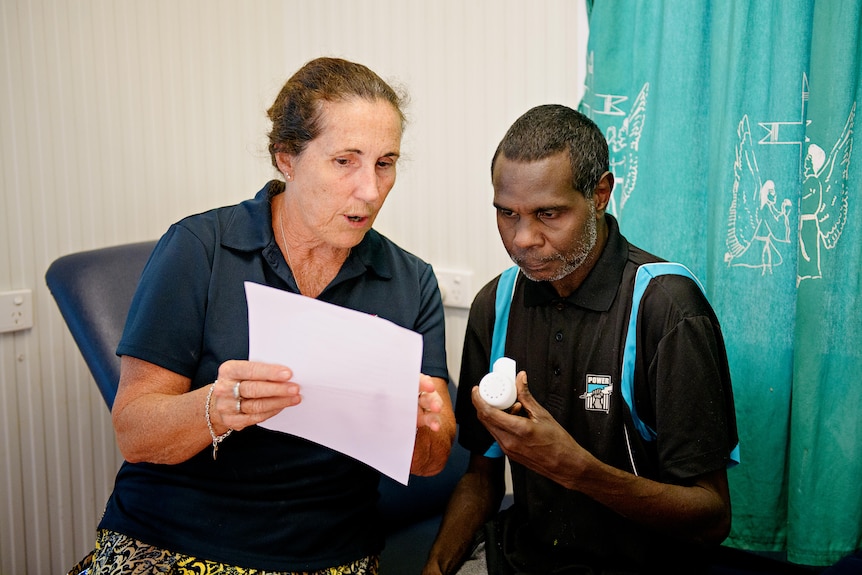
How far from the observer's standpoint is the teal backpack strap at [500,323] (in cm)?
163

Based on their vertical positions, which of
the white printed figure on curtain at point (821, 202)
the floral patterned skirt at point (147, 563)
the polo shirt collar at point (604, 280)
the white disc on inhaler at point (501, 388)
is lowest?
the floral patterned skirt at point (147, 563)

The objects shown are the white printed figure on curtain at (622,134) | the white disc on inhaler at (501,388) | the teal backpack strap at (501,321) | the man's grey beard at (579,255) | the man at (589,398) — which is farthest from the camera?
the white printed figure on curtain at (622,134)

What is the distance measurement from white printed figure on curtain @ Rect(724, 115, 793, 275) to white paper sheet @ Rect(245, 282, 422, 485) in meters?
0.94

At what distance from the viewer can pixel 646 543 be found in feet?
4.80

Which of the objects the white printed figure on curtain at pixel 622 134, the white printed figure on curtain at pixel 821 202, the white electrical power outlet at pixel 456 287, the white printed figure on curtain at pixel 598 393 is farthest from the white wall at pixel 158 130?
the white printed figure on curtain at pixel 598 393

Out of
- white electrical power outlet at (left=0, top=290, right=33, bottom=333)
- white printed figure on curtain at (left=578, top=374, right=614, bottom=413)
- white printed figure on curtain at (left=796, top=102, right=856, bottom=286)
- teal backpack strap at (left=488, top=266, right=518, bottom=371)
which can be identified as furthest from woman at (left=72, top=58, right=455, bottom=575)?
white electrical power outlet at (left=0, top=290, right=33, bottom=333)

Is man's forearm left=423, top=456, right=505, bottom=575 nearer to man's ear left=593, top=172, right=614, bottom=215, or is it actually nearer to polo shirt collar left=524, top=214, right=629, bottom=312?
polo shirt collar left=524, top=214, right=629, bottom=312

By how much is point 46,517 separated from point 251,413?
157 cm

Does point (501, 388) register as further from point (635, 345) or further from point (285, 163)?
point (285, 163)

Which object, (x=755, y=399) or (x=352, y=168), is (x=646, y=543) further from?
(x=352, y=168)

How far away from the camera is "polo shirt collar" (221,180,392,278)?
1.56 meters

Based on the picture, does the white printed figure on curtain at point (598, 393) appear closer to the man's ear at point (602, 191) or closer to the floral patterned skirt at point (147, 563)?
the man's ear at point (602, 191)

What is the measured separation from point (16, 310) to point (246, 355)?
3.92 ft

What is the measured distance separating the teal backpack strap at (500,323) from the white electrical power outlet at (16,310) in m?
1.44
